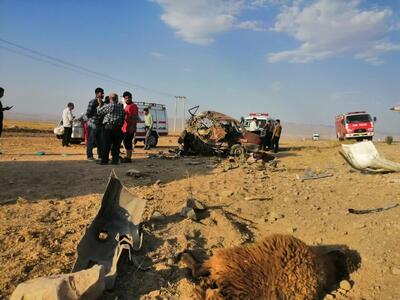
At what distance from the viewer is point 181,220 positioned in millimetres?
5234

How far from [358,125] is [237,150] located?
51.9ft

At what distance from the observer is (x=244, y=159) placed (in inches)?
516

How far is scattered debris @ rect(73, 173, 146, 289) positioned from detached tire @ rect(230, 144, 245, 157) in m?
9.76

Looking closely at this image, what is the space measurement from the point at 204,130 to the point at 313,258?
11140 mm

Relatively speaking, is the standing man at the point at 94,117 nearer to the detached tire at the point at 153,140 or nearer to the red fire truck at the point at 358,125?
the detached tire at the point at 153,140

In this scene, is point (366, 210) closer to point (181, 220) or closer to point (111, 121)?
point (181, 220)

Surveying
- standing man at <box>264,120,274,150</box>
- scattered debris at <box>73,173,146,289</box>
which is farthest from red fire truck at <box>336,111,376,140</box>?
scattered debris at <box>73,173,146,289</box>

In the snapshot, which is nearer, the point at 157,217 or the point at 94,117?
the point at 157,217

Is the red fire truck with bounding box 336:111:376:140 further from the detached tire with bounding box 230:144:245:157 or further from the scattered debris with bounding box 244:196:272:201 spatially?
the scattered debris with bounding box 244:196:272:201

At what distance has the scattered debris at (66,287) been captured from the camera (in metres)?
3.06

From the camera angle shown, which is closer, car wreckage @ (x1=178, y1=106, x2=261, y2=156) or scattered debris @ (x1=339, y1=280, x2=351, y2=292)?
scattered debris @ (x1=339, y1=280, x2=351, y2=292)

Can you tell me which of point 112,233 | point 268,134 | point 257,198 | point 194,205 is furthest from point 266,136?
point 112,233

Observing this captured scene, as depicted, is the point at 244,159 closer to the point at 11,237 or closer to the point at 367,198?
the point at 367,198

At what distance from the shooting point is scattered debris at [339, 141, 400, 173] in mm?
9852
